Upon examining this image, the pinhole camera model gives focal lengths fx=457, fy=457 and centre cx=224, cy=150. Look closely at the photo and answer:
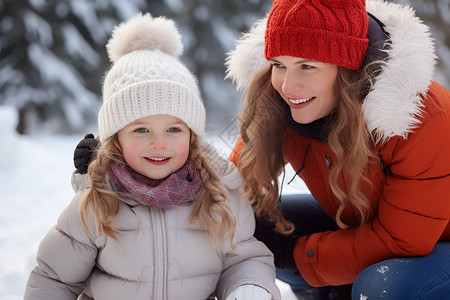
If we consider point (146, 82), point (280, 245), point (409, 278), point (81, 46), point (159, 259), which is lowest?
point (81, 46)

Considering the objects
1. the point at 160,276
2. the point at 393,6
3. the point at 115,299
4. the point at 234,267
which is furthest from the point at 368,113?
the point at 115,299

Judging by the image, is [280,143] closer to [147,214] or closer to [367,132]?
[367,132]

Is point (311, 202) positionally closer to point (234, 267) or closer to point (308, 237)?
point (308, 237)

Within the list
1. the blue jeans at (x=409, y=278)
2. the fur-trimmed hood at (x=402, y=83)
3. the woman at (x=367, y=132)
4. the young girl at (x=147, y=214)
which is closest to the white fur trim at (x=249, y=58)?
the woman at (x=367, y=132)

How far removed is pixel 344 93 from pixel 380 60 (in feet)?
0.49

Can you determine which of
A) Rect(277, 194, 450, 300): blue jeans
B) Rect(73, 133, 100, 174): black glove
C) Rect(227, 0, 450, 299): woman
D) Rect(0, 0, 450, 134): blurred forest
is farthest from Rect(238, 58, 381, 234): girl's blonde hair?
Rect(0, 0, 450, 134): blurred forest

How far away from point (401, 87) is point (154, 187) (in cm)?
82

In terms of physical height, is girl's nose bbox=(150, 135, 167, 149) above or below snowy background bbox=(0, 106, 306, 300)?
above

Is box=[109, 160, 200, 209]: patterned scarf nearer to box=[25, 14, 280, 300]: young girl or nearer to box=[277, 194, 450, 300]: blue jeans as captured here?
box=[25, 14, 280, 300]: young girl

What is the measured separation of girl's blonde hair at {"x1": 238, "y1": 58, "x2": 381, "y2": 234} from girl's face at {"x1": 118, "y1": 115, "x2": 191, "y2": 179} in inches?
13.8

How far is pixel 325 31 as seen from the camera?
140 cm

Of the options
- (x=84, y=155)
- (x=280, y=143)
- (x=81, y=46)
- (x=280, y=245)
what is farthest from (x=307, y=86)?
(x=81, y=46)

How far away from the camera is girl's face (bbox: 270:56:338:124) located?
149 centimetres

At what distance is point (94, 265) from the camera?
153 cm
